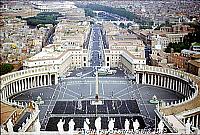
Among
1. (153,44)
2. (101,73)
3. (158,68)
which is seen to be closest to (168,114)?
(158,68)

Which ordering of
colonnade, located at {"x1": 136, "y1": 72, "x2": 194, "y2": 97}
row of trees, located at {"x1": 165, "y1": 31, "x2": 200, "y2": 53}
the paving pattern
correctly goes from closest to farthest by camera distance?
the paving pattern → colonnade, located at {"x1": 136, "y1": 72, "x2": 194, "y2": 97} → row of trees, located at {"x1": 165, "y1": 31, "x2": 200, "y2": 53}

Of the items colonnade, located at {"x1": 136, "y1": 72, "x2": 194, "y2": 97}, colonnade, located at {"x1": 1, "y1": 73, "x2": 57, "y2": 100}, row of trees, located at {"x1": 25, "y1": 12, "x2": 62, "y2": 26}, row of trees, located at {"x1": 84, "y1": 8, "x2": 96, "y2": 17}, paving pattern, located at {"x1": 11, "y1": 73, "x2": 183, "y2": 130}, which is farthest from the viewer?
row of trees, located at {"x1": 84, "y1": 8, "x2": 96, "y2": 17}

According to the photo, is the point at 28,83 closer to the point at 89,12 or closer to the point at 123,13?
the point at 89,12

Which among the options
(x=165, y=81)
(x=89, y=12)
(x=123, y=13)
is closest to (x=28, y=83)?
(x=165, y=81)

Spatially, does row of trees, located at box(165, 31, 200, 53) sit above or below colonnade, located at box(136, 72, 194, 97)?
above

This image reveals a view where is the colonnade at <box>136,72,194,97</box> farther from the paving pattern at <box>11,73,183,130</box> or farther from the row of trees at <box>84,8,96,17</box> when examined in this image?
the row of trees at <box>84,8,96,17</box>

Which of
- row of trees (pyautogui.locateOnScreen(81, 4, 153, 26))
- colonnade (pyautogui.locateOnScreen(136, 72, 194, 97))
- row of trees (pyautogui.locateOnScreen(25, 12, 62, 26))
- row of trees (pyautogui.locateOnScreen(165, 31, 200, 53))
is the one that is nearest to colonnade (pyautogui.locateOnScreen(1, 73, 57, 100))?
colonnade (pyautogui.locateOnScreen(136, 72, 194, 97))

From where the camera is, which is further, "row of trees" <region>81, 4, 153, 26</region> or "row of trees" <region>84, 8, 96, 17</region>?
"row of trees" <region>84, 8, 96, 17</region>
